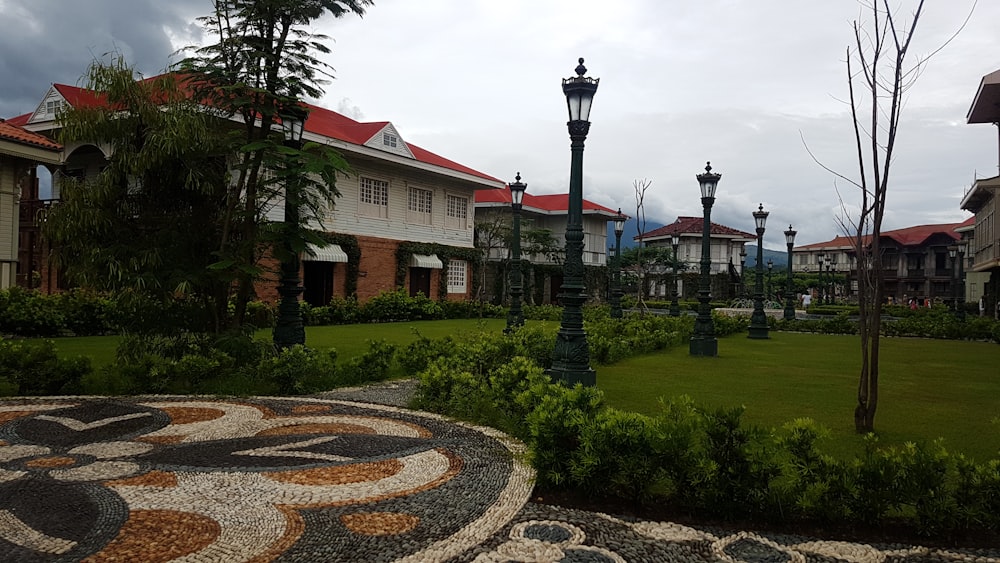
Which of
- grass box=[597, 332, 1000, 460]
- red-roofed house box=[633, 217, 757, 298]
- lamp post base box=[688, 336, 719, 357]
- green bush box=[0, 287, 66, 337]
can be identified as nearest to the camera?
grass box=[597, 332, 1000, 460]

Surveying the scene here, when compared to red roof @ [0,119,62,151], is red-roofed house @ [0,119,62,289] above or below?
below

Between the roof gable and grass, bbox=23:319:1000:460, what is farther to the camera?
the roof gable

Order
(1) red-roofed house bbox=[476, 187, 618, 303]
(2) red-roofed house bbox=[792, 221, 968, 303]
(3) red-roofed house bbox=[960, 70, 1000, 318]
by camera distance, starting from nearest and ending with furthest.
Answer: (3) red-roofed house bbox=[960, 70, 1000, 318] < (1) red-roofed house bbox=[476, 187, 618, 303] < (2) red-roofed house bbox=[792, 221, 968, 303]

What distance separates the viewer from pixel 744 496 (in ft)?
A: 14.7

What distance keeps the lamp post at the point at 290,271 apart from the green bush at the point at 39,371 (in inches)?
104

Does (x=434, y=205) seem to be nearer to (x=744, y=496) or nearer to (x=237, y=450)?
(x=237, y=450)

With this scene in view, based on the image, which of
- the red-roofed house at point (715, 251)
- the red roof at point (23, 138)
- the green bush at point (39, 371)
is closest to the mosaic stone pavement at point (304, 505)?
the green bush at point (39, 371)

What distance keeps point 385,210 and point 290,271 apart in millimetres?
17707

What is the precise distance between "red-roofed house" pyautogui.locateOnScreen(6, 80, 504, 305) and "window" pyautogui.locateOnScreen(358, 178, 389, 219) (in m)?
0.04

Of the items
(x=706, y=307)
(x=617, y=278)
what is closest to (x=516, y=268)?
(x=706, y=307)

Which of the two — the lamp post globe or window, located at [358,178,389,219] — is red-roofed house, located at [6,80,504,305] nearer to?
window, located at [358,178,389,219]

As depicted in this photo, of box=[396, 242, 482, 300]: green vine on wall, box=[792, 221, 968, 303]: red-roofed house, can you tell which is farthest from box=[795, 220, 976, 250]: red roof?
box=[396, 242, 482, 300]: green vine on wall

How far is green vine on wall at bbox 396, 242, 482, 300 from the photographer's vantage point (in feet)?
92.9

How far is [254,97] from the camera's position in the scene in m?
9.80
